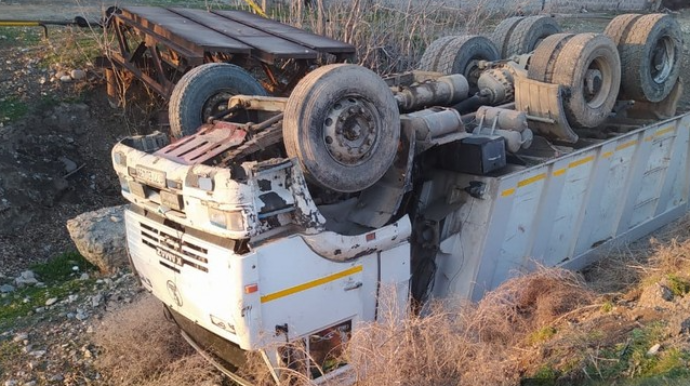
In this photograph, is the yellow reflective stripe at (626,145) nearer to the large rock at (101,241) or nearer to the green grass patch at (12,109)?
the large rock at (101,241)

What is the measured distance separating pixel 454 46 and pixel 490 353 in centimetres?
324

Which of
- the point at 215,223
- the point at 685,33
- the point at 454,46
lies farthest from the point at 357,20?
the point at 685,33

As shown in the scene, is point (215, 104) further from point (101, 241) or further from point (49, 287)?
point (49, 287)

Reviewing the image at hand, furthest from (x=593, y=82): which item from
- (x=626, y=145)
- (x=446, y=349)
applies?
(x=446, y=349)

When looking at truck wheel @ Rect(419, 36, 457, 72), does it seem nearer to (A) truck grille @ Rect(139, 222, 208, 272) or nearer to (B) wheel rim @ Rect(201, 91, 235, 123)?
(B) wheel rim @ Rect(201, 91, 235, 123)

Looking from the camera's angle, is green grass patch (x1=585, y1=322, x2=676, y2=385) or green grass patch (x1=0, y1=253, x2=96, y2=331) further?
green grass patch (x1=0, y1=253, x2=96, y2=331)

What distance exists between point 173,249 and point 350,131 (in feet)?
4.03

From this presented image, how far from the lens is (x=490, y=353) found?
148 inches

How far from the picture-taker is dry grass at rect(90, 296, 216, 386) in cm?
420

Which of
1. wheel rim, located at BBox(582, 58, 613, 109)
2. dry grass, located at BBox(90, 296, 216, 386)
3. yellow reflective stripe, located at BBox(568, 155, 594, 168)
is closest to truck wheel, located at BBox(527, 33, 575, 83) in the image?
wheel rim, located at BBox(582, 58, 613, 109)

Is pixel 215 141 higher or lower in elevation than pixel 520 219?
higher

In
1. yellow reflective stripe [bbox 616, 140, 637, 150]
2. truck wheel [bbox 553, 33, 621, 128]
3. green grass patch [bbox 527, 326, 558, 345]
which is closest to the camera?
green grass patch [bbox 527, 326, 558, 345]

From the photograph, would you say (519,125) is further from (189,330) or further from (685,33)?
(685,33)

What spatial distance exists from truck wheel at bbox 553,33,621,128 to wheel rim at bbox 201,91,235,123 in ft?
8.10
